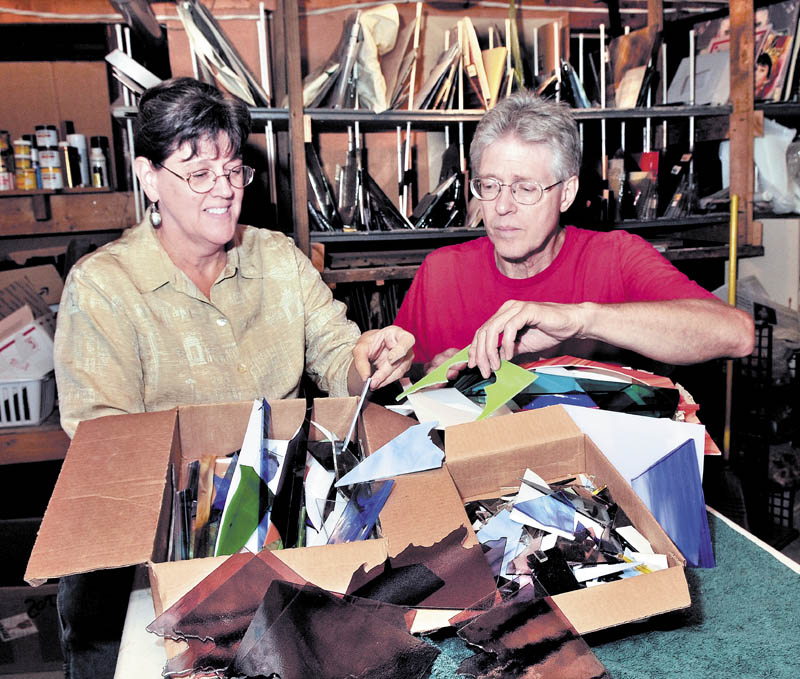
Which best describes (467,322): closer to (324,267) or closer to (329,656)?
(324,267)

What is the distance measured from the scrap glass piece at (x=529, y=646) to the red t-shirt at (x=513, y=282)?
3.40 ft

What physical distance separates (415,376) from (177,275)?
549 mm

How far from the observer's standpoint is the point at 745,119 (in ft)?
9.84

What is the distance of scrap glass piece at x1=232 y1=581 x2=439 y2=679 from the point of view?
0.65 meters

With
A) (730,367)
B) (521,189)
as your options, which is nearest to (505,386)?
(521,189)

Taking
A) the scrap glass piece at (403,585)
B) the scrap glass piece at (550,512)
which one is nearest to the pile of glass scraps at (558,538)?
the scrap glass piece at (550,512)

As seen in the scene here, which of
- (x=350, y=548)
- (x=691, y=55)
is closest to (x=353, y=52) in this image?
(x=691, y=55)

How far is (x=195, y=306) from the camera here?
1543 mm

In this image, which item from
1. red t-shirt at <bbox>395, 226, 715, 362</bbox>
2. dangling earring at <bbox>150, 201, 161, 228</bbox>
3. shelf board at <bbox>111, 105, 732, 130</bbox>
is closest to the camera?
dangling earring at <bbox>150, 201, 161, 228</bbox>

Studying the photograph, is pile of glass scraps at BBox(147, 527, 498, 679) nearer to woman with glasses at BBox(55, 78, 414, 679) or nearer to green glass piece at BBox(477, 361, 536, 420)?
green glass piece at BBox(477, 361, 536, 420)

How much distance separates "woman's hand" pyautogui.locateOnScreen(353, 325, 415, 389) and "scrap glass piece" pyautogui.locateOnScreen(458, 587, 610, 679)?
0.65 meters

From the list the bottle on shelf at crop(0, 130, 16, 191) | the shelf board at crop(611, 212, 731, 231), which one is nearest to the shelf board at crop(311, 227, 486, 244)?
the shelf board at crop(611, 212, 731, 231)

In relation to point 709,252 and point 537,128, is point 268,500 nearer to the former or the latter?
point 537,128

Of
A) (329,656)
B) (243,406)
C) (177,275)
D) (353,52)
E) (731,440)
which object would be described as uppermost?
(353,52)
